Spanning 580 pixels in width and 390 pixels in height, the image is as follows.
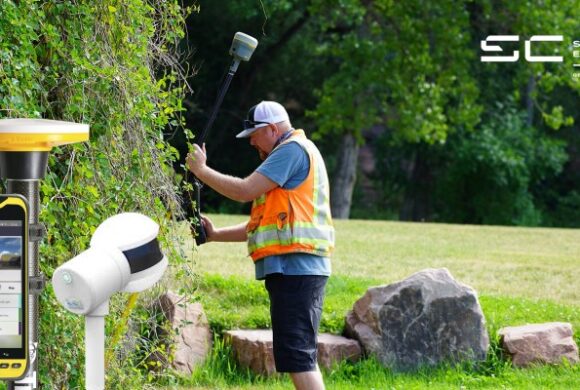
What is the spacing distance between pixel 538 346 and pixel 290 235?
10.1 ft

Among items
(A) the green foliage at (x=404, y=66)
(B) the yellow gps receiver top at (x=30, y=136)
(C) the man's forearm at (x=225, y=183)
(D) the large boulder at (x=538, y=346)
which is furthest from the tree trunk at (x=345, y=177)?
(B) the yellow gps receiver top at (x=30, y=136)

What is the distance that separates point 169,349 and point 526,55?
53.9 feet

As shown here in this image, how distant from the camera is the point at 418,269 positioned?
12.8 m

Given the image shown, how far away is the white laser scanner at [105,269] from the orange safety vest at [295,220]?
92.7 inches

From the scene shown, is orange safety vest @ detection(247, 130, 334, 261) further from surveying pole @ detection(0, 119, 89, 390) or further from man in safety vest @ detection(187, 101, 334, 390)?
surveying pole @ detection(0, 119, 89, 390)

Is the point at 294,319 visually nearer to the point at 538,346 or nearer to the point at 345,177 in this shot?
the point at 538,346

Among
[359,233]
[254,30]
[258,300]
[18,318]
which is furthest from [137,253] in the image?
[254,30]

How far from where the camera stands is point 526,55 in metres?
22.5

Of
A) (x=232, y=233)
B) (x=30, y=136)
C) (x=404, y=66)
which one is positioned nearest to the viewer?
(x=30, y=136)

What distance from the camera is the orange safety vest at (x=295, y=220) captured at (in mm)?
5883

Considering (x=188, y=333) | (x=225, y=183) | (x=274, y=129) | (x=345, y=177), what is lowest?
(x=188, y=333)

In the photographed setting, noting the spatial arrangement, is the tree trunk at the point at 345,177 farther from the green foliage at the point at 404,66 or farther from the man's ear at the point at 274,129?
the man's ear at the point at 274,129

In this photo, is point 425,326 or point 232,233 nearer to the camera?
point 232,233

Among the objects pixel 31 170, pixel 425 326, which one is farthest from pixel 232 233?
pixel 31 170
